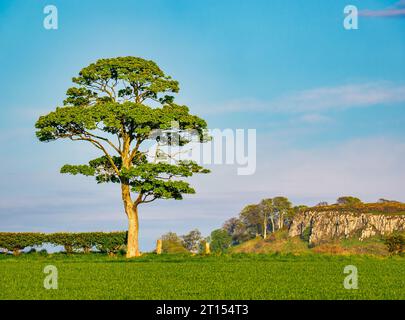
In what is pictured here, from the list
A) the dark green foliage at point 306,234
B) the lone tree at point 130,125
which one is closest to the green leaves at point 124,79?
the lone tree at point 130,125

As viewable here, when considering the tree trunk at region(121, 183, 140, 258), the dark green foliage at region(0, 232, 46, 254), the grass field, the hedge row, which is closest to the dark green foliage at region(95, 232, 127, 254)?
the hedge row

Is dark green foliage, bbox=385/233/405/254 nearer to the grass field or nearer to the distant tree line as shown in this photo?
the grass field

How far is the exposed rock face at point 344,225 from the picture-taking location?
57.3 metres

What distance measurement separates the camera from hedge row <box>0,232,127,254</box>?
44969 millimetres

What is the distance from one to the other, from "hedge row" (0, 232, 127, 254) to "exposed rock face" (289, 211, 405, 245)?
22.6 m

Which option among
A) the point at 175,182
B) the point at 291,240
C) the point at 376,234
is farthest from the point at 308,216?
the point at 175,182

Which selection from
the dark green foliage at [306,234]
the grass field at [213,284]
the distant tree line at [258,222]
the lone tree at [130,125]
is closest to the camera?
the grass field at [213,284]

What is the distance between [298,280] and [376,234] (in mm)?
36794

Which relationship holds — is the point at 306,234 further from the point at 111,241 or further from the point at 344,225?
the point at 111,241

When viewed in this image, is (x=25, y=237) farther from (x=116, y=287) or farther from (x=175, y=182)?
(x=116, y=287)

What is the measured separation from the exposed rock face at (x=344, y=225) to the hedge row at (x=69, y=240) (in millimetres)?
22573

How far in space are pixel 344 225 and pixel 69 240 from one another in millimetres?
26594

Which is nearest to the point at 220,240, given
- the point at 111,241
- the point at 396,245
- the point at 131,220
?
the point at 111,241

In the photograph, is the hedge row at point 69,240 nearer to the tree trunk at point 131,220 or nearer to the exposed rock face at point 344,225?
the tree trunk at point 131,220
